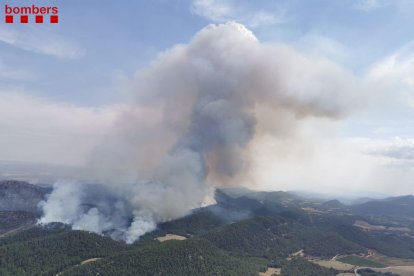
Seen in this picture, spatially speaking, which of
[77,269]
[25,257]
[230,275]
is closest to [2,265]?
[25,257]

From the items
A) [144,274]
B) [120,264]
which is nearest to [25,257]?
[120,264]

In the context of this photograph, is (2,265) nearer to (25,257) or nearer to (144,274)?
(25,257)

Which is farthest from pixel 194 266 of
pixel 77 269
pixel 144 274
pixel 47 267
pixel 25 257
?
pixel 25 257

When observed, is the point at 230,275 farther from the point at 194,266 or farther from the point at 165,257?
the point at 165,257

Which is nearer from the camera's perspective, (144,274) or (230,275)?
(144,274)

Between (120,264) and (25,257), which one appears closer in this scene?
(120,264)

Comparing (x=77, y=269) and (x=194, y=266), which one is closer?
(x=77, y=269)

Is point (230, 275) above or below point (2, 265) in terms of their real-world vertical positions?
below

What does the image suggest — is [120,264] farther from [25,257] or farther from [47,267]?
[25,257]
